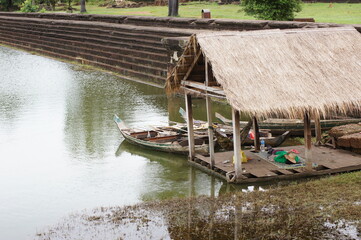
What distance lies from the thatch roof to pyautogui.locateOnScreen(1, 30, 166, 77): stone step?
13155mm

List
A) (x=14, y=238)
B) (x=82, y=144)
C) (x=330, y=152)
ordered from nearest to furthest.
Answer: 1. (x=14, y=238)
2. (x=330, y=152)
3. (x=82, y=144)

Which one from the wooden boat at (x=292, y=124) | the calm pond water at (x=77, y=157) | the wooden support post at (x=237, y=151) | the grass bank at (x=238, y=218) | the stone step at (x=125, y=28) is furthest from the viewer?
the stone step at (x=125, y=28)

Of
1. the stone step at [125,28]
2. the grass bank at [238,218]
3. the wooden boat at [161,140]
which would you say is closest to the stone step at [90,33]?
the stone step at [125,28]

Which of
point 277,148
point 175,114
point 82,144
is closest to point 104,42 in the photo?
point 175,114

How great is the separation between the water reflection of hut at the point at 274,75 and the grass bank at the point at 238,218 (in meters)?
1.40

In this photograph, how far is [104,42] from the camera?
3503 centimetres

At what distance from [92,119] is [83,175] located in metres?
6.47

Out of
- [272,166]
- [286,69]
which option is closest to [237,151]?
[272,166]

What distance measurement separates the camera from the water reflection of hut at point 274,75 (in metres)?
14.2

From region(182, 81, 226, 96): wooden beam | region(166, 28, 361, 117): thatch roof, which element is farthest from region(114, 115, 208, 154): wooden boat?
region(166, 28, 361, 117): thatch roof

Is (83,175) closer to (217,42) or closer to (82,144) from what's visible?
(82,144)

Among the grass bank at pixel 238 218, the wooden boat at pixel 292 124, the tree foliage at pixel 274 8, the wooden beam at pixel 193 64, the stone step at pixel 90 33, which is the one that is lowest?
the grass bank at pixel 238 218

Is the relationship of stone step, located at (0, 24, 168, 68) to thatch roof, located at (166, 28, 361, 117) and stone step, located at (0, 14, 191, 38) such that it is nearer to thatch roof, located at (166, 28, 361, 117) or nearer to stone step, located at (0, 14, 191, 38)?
stone step, located at (0, 14, 191, 38)

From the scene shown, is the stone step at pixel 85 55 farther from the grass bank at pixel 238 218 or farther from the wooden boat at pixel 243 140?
the grass bank at pixel 238 218
